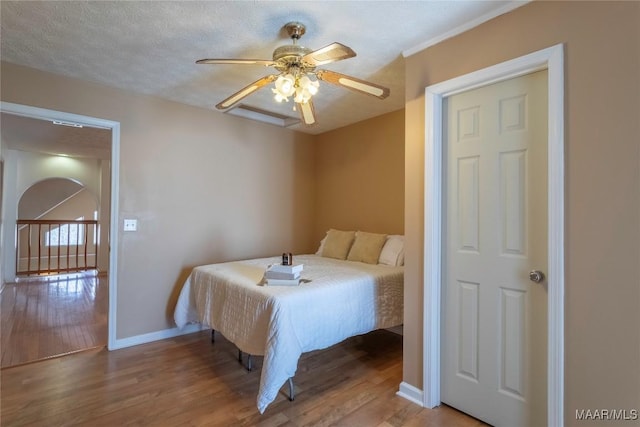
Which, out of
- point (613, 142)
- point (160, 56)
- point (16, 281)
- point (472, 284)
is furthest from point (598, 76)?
point (16, 281)

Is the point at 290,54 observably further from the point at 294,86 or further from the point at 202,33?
the point at 202,33

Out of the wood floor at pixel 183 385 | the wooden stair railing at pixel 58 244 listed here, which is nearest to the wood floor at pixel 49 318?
the wood floor at pixel 183 385

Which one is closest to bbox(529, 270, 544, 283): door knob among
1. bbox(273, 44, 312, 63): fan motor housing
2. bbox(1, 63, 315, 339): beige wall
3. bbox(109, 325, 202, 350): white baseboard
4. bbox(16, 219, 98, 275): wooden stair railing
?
bbox(273, 44, 312, 63): fan motor housing

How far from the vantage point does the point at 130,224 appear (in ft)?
9.63

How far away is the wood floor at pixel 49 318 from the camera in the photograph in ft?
9.24

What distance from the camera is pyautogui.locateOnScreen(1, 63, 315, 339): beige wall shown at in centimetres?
278

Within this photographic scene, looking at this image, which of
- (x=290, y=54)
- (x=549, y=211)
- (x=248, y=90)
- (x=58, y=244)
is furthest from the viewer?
(x=58, y=244)

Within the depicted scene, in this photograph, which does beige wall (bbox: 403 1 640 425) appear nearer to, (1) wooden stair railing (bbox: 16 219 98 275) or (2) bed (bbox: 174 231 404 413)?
(2) bed (bbox: 174 231 404 413)

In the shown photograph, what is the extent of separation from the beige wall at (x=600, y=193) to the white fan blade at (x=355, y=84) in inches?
29.1

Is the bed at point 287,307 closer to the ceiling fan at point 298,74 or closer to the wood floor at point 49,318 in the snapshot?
the wood floor at point 49,318

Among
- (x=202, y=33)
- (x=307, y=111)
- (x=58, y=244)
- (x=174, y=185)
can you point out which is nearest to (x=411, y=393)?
(x=307, y=111)

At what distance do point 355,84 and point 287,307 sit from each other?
1.40 metres

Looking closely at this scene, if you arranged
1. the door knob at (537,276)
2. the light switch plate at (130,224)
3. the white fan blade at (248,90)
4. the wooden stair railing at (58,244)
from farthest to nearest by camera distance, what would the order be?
1. the wooden stair railing at (58,244)
2. the light switch plate at (130,224)
3. the white fan blade at (248,90)
4. the door knob at (537,276)

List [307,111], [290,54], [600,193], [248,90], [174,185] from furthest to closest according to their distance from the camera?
[174,185] < [307,111] < [248,90] < [290,54] < [600,193]
